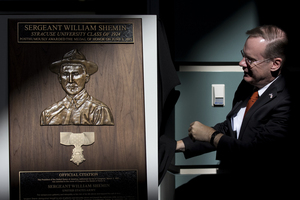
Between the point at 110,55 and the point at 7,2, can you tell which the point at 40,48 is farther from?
the point at 7,2

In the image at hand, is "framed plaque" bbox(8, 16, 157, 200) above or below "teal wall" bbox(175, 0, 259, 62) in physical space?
below

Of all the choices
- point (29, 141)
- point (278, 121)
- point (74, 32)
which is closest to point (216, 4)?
point (278, 121)

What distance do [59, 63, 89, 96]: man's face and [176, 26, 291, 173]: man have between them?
81 centimetres

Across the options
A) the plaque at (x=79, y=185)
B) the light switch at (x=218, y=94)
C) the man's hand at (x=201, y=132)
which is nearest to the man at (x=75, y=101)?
the plaque at (x=79, y=185)

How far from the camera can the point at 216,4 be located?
2.43m

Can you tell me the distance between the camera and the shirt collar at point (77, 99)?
5.17ft

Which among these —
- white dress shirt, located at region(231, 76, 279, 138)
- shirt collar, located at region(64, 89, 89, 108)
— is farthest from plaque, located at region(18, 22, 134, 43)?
white dress shirt, located at region(231, 76, 279, 138)

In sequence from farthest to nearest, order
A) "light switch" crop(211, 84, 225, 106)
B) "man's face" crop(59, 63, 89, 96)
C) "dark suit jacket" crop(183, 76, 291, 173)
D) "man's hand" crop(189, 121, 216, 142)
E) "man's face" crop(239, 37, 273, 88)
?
"light switch" crop(211, 84, 225, 106)
"man's hand" crop(189, 121, 216, 142)
"man's face" crop(239, 37, 273, 88)
"dark suit jacket" crop(183, 76, 291, 173)
"man's face" crop(59, 63, 89, 96)

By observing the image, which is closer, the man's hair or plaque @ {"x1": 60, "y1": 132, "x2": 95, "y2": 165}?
plaque @ {"x1": 60, "y1": 132, "x2": 95, "y2": 165}

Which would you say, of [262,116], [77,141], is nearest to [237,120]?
[262,116]

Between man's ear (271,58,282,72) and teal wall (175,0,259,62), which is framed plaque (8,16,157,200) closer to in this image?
man's ear (271,58,282,72)

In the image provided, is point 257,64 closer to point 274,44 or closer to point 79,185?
point 274,44

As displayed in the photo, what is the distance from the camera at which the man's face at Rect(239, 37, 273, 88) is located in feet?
5.90

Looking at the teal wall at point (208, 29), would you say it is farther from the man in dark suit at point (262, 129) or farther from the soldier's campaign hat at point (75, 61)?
the soldier's campaign hat at point (75, 61)
